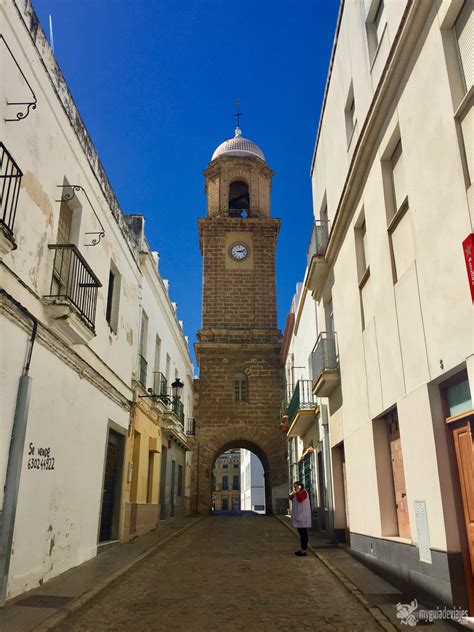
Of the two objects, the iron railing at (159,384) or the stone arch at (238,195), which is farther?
the stone arch at (238,195)

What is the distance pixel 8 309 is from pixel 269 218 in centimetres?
2286

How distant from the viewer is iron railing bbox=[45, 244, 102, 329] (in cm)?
690

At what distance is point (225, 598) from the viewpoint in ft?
18.6

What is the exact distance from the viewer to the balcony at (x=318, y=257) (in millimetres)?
10682

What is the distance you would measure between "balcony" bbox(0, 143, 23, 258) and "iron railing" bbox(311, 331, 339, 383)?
20.4 ft

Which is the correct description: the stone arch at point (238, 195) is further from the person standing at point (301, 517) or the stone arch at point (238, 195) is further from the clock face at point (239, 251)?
the person standing at point (301, 517)

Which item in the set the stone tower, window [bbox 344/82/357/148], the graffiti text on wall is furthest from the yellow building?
the stone tower

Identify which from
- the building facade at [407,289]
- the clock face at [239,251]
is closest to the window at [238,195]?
the clock face at [239,251]

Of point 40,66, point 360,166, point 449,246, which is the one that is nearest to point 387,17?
point 360,166

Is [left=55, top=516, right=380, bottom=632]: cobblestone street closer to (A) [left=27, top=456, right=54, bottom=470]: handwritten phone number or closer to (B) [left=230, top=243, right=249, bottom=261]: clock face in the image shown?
(A) [left=27, top=456, right=54, bottom=470]: handwritten phone number

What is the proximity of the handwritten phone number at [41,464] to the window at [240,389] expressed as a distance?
59.0ft

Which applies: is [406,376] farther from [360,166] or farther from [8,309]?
[8,309]

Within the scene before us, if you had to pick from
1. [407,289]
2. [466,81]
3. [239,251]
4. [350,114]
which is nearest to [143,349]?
[350,114]

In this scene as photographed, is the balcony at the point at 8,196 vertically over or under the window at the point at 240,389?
under
